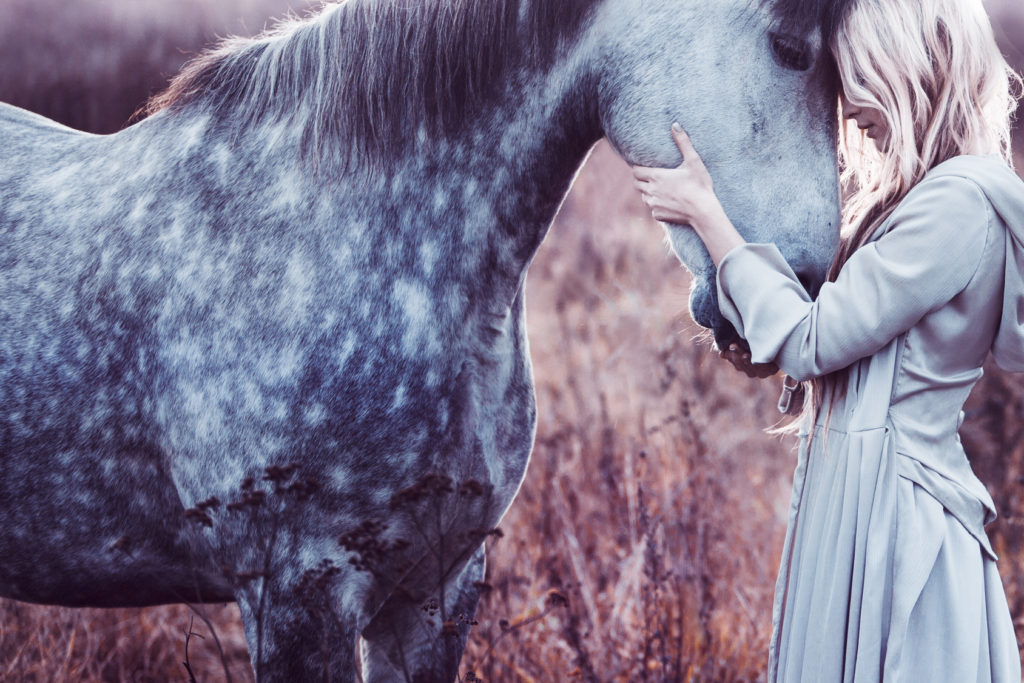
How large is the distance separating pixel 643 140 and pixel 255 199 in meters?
0.79

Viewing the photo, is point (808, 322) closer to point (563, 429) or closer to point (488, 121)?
point (488, 121)

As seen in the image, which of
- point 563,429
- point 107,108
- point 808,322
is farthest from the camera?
point 107,108

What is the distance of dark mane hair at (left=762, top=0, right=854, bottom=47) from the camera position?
1578 millimetres

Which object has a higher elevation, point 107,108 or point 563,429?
point 107,108

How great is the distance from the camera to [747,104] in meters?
1.60

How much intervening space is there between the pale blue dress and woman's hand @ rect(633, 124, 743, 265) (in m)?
0.06

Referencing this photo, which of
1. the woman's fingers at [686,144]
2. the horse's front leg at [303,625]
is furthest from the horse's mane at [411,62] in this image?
the horse's front leg at [303,625]

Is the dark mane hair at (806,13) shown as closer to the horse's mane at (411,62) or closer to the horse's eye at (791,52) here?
the horse's eye at (791,52)

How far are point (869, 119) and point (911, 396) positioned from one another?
53 centimetres

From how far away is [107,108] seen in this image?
5848mm

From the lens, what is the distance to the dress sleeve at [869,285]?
149cm

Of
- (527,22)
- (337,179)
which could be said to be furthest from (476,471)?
(527,22)

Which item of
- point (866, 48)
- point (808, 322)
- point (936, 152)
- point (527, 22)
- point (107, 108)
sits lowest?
point (808, 322)

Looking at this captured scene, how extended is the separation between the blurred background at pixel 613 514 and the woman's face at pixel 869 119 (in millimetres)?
576
